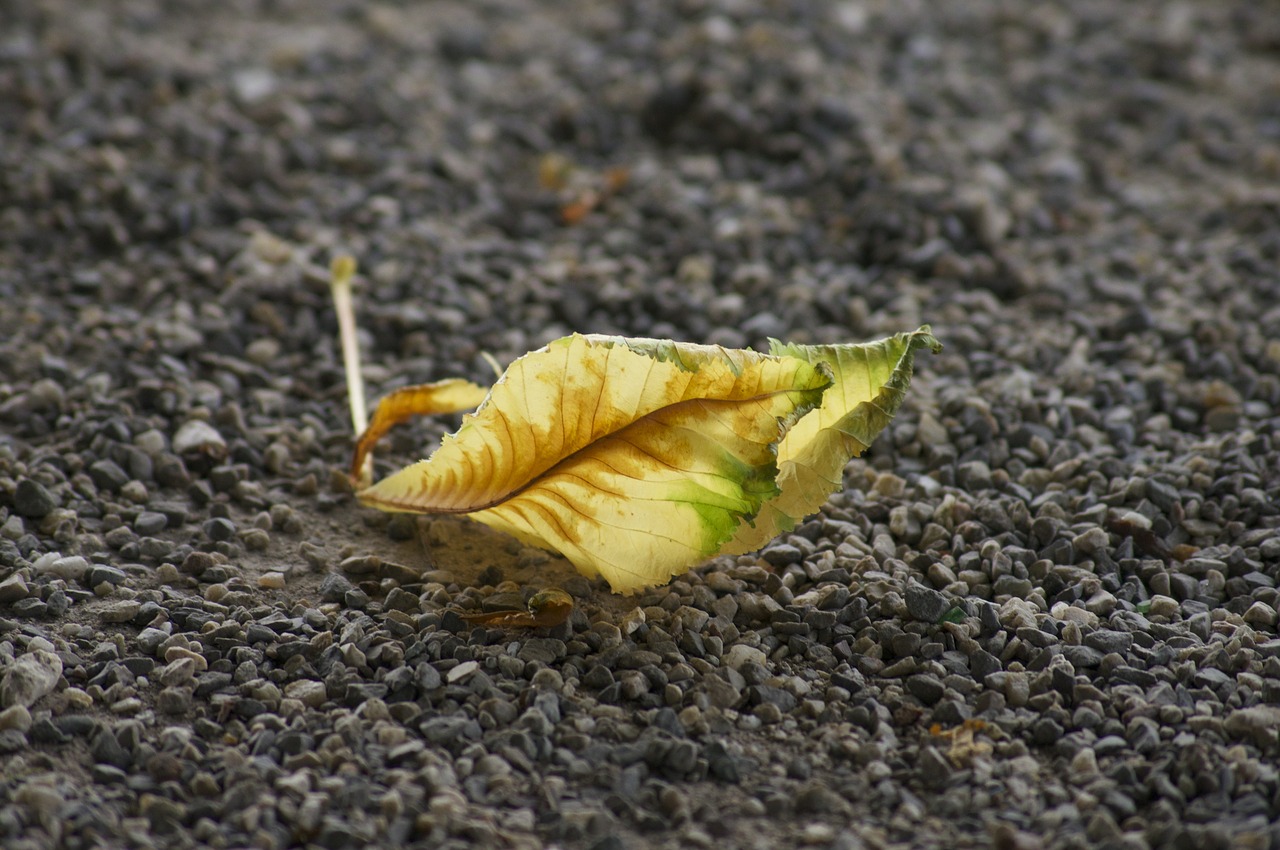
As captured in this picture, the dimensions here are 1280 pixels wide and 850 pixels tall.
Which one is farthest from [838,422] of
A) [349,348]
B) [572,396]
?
[349,348]

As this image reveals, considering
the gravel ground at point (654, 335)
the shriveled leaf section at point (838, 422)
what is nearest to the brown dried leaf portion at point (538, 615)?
the gravel ground at point (654, 335)

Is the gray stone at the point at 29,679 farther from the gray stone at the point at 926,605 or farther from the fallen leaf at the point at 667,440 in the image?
the gray stone at the point at 926,605

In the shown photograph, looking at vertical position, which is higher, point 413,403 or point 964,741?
point 413,403

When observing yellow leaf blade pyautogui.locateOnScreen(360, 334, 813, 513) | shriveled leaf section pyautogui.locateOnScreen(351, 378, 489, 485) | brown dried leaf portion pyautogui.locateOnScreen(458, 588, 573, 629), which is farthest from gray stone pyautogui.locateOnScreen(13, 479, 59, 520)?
brown dried leaf portion pyautogui.locateOnScreen(458, 588, 573, 629)

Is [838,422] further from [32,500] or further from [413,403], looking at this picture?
[32,500]

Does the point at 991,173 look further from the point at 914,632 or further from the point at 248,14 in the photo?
the point at 248,14

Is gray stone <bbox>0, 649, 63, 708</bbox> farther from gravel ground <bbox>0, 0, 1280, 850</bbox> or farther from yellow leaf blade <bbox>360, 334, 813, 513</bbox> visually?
yellow leaf blade <bbox>360, 334, 813, 513</bbox>

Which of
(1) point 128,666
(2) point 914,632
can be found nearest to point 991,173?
(2) point 914,632
